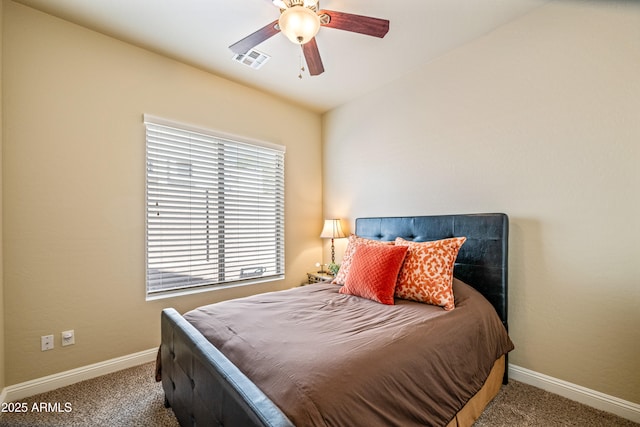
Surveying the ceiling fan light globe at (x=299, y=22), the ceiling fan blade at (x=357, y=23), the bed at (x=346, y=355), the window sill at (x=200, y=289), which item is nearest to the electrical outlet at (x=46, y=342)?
the window sill at (x=200, y=289)

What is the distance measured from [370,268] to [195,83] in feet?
7.91

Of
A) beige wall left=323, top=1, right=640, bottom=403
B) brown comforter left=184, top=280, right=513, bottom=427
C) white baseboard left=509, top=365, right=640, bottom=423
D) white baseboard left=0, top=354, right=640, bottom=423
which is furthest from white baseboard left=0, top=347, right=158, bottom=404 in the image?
white baseboard left=509, top=365, right=640, bottom=423

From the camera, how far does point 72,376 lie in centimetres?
205

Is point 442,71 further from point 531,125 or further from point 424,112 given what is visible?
point 531,125

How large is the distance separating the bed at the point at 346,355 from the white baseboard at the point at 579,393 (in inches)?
6.2

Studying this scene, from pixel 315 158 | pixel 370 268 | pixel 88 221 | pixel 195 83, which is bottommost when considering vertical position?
pixel 370 268

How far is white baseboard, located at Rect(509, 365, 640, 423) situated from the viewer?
1.67m

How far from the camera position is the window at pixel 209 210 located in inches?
98.3

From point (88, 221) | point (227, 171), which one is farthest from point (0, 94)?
point (227, 171)

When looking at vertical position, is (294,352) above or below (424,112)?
below

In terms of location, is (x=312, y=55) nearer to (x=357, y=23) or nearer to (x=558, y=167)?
(x=357, y=23)

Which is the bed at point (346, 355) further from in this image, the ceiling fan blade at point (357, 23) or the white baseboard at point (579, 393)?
the ceiling fan blade at point (357, 23)

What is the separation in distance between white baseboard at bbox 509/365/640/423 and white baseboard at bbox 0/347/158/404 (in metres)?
3.00

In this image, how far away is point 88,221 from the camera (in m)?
2.14
